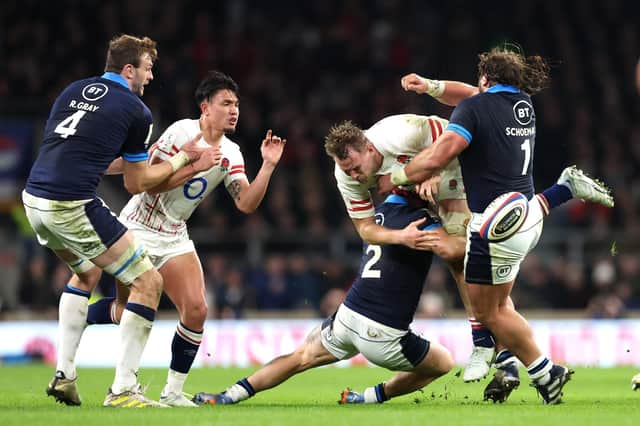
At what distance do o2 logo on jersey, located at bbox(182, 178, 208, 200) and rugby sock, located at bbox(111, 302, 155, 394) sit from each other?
52.3 inches

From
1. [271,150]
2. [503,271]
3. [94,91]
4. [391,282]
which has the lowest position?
[391,282]

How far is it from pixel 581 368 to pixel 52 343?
714cm

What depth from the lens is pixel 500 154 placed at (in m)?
7.85

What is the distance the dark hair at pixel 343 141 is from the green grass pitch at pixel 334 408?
5.77 ft

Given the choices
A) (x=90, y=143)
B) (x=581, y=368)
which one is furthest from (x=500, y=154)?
(x=581, y=368)

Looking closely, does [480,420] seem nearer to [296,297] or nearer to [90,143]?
[90,143]

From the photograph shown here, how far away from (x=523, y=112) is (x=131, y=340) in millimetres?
3075

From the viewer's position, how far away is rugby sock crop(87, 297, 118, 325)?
9.12m

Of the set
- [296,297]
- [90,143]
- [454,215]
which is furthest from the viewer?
[296,297]

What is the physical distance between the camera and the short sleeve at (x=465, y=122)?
25.4ft

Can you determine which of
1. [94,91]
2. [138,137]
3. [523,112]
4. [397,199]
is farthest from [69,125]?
[523,112]

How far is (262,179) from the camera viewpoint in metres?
8.73

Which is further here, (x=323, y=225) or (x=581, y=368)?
(x=323, y=225)

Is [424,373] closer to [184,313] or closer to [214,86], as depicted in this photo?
[184,313]
